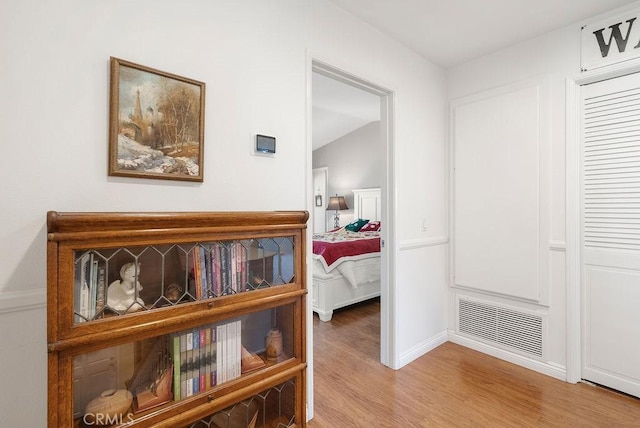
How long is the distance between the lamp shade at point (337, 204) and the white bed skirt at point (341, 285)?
2.44m

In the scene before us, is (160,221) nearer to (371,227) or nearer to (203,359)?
(203,359)

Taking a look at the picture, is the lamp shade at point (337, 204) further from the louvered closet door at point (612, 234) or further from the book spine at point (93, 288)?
the book spine at point (93, 288)

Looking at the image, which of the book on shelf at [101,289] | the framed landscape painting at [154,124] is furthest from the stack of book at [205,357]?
the framed landscape painting at [154,124]

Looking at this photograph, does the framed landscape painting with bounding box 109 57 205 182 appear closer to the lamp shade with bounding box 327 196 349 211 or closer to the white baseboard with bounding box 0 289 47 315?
the white baseboard with bounding box 0 289 47 315

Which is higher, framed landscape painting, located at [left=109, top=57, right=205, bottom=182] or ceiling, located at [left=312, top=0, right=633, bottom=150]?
ceiling, located at [left=312, top=0, right=633, bottom=150]

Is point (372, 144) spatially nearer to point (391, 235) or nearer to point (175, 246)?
point (391, 235)

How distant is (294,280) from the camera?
139cm

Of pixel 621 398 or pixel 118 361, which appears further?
pixel 621 398

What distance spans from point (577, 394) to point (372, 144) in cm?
475

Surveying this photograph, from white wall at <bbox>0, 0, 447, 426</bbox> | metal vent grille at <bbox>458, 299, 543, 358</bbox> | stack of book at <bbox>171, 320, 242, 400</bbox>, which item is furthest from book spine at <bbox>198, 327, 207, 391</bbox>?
metal vent grille at <bbox>458, 299, 543, 358</bbox>

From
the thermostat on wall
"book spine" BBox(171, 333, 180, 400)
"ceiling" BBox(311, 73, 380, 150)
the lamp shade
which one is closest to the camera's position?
"book spine" BBox(171, 333, 180, 400)

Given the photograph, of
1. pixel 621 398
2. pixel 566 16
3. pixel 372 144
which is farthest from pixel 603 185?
pixel 372 144

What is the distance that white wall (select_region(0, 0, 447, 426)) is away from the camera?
3.37 feet

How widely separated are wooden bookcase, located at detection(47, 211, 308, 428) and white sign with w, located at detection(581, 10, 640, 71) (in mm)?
2427
